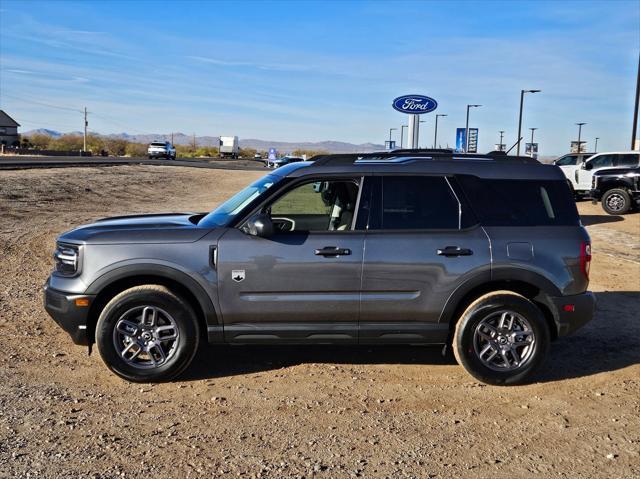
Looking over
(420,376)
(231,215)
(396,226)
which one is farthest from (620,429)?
(231,215)

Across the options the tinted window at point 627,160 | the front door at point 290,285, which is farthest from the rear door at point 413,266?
the tinted window at point 627,160

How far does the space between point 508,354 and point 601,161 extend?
2155 centimetres

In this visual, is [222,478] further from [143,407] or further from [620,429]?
[620,429]

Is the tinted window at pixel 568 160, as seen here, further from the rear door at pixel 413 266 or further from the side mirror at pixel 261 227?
the side mirror at pixel 261 227

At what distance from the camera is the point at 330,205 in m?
6.00

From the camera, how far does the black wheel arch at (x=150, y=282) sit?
5.07m

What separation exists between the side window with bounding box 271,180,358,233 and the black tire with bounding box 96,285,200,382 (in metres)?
1.05

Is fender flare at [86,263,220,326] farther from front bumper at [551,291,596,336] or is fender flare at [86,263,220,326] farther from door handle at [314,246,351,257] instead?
front bumper at [551,291,596,336]

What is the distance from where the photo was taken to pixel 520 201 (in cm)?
546

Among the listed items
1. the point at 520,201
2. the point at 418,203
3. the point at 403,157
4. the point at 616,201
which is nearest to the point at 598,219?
the point at 616,201

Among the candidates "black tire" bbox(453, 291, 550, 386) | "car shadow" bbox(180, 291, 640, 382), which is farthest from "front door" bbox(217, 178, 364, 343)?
"black tire" bbox(453, 291, 550, 386)

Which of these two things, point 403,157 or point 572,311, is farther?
point 403,157

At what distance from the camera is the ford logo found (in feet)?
56.0

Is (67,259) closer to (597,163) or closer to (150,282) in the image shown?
(150,282)
